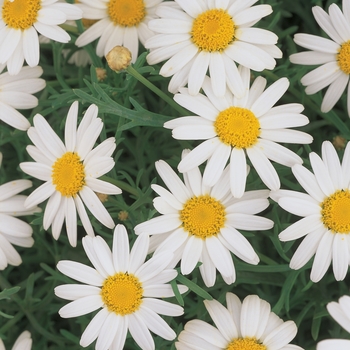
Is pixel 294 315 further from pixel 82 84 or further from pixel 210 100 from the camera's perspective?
pixel 82 84

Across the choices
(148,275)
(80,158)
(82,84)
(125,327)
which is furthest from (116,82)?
(125,327)

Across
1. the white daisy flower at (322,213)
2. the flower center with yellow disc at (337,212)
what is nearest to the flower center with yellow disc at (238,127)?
the white daisy flower at (322,213)

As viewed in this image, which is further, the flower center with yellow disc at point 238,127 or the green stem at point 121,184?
the green stem at point 121,184

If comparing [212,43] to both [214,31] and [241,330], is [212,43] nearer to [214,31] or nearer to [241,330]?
[214,31]

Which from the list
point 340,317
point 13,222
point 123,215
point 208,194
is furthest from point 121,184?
point 340,317

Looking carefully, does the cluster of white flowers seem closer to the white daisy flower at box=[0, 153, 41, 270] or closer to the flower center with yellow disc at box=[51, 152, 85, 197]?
the flower center with yellow disc at box=[51, 152, 85, 197]

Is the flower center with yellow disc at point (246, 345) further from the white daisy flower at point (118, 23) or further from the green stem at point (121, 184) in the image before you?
the white daisy flower at point (118, 23)
